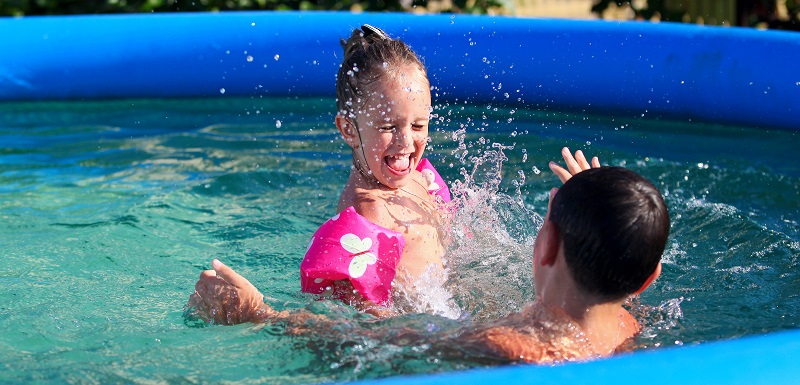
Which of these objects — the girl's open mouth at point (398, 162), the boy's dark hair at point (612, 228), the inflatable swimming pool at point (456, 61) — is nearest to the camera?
the boy's dark hair at point (612, 228)

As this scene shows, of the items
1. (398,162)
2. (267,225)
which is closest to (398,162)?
(398,162)

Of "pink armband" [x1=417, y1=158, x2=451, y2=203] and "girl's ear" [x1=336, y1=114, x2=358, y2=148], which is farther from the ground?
"girl's ear" [x1=336, y1=114, x2=358, y2=148]

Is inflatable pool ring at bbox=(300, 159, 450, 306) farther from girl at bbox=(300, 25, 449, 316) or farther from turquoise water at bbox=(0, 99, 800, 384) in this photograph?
Answer: turquoise water at bbox=(0, 99, 800, 384)

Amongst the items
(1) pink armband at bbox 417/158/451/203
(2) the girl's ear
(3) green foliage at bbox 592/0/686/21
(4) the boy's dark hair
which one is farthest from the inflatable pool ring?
(3) green foliage at bbox 592/0/686/21

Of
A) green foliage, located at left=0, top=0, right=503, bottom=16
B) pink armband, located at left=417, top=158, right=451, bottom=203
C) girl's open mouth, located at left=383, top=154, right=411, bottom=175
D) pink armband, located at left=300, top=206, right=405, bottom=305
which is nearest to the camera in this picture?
pink armband, located at left=300, top=206, right=405, bottom=305

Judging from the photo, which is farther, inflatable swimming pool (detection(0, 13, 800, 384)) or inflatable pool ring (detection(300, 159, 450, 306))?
inflatable swimming pool (detection(0, 13, 800, 384))

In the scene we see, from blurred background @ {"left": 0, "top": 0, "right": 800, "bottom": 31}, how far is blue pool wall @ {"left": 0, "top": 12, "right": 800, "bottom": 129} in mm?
1655

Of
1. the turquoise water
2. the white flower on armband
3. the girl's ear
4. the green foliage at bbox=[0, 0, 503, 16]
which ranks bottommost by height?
the turquoise water

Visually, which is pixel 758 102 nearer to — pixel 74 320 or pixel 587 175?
pixel 587 175

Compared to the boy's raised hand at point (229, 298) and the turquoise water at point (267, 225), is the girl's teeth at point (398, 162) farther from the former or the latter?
the boy's raised hand at point (229, 298)

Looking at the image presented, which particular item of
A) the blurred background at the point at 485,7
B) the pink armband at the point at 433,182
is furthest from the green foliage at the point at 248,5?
the pink armband at the point at 433,182

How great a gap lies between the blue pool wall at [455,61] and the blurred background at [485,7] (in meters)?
1.65

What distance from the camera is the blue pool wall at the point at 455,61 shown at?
4652 millimetres

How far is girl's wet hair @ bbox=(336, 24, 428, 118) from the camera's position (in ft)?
9.59
